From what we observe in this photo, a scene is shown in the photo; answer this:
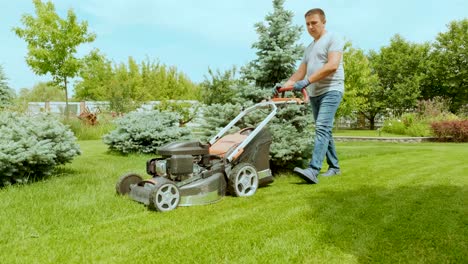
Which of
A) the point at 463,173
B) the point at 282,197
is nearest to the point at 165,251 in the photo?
the point at 282,197

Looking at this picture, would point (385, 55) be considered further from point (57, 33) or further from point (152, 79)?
point (57, 33)

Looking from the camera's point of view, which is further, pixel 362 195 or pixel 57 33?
pixel 57 33

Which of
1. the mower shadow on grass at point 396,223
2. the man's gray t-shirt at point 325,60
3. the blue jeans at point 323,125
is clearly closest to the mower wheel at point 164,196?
the mower shadow on grass at point 396,223

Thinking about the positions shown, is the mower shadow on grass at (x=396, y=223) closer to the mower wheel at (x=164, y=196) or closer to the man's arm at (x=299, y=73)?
the mower wheel at (x=164, y=196)

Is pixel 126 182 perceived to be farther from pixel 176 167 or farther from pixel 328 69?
pixel 328 69

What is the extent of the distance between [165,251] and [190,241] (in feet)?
0.74

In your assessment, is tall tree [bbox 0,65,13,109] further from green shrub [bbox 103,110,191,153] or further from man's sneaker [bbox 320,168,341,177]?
man's sneaker [bbox 320,168,341,177]

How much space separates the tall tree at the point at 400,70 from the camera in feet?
122

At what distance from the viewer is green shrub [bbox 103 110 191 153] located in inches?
350

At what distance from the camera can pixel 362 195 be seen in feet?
14.8

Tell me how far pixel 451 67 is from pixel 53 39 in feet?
106

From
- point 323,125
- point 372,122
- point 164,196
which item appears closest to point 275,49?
point 323,125

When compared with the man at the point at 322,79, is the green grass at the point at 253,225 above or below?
below

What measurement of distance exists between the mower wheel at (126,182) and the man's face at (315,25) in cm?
266
